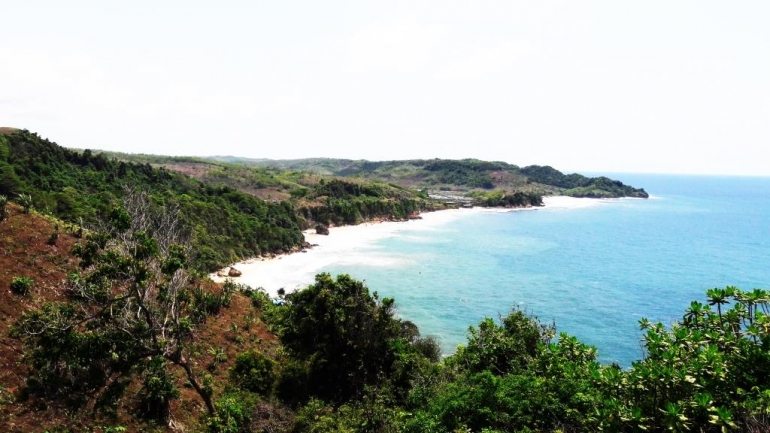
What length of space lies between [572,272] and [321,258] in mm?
43913

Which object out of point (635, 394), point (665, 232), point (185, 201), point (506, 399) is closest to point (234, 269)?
point (185, 201)

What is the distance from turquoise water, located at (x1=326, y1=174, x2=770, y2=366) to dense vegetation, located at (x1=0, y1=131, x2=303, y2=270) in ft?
59.5

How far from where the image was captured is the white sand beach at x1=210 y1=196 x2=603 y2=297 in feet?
198

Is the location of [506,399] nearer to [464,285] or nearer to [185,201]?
[464,285]

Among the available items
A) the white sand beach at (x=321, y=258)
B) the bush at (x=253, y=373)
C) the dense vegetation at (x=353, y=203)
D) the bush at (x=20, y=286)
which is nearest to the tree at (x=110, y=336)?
the bush at (x=20, y=286)

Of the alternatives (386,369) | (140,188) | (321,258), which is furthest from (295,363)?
(140,188)

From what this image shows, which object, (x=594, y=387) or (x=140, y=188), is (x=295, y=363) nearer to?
(x=594, y=387)

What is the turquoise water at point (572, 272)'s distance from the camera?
51.2 metres

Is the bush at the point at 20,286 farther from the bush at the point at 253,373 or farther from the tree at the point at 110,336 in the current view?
the bush at the point at 253,373

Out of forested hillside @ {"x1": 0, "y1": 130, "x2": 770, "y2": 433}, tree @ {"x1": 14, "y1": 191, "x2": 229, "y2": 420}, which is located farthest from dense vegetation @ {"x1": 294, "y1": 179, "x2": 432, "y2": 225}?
tree @ {"x1": 14, "y1": 191, "x2": 229, "y2": 420}

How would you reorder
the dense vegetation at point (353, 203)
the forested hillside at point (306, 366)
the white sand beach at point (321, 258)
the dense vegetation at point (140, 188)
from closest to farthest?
the forested hillside at point (306, 366), the dense vegetation at point (140, 188), the white sand beach at point (321, 258), the dense vegetation at point (353, 203)

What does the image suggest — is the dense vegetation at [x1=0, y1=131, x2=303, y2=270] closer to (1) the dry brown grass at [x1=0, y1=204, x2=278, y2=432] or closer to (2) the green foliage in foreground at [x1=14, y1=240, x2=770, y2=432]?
(1) the dry brown grass at [x1=0, y1=204, x2=278, y2=432]

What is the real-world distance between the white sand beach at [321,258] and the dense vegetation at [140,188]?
4.44 m

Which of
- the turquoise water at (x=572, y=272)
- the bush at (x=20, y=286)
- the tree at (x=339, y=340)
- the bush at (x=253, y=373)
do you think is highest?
the bush at (x=20, y=286)
